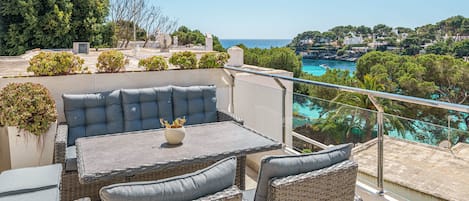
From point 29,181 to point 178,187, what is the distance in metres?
1.64

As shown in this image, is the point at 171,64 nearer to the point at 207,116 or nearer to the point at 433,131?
the point at 207,116

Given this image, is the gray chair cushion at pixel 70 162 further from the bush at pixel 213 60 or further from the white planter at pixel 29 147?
the bush at pixel 213 60

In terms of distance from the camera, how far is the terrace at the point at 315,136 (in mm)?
2527

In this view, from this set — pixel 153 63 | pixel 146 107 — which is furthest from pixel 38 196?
pixel 153 63

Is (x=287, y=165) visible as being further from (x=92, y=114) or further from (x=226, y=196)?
(x=92, y=114)

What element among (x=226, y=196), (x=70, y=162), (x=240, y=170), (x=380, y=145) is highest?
(x=226, y=196)

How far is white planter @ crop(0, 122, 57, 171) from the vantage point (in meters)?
3.41

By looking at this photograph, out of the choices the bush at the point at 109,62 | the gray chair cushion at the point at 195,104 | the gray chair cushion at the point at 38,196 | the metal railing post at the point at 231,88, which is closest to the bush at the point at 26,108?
the bush at the point at 109,62

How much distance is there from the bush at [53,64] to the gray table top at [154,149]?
145 centimetres

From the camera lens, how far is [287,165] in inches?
69.3

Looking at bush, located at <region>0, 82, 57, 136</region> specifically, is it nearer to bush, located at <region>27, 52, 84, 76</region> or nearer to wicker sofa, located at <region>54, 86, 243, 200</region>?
wicker sofa, located at <region>54, 86, 243, 200</region>

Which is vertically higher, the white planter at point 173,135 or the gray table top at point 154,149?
the white planter at point 173,135

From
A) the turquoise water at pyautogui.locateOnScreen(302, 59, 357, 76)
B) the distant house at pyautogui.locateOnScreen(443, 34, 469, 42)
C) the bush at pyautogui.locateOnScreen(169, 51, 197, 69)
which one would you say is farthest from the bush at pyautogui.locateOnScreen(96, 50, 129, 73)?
the distant house at pyautogui.locateOnScreen(443, 34, 469, 42)

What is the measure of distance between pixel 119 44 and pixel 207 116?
19.7 meters
